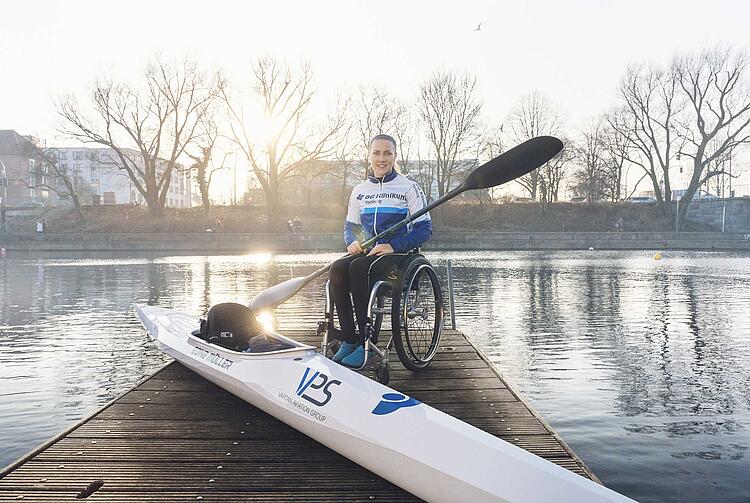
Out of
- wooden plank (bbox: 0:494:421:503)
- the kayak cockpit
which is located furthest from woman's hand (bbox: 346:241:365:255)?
wooden plank (bbox: 0:494:421:503)

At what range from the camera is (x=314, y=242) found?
39625 millimetres

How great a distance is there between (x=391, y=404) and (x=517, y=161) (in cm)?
259

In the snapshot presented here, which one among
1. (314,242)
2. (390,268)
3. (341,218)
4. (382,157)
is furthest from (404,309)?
(341,218)

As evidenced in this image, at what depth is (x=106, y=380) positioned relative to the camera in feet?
21.2

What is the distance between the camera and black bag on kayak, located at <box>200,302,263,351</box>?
4.68 m

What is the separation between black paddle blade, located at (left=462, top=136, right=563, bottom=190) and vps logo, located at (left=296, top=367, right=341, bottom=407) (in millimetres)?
2122

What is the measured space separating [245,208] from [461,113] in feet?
66.8

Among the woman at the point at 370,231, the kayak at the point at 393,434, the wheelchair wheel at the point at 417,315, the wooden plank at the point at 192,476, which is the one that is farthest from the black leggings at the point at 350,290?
the wooden plank at the point at 192,476

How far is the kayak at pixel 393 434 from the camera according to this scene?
2.46m

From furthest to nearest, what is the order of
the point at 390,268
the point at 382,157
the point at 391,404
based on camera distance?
1. the point at 382,157
2. the point at 390,268
3. the point at 391,404

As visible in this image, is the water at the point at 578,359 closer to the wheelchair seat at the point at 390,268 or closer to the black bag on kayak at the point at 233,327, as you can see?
the black bag on kayak at the point at 233,327

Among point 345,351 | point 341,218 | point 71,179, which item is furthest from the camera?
point 71,179

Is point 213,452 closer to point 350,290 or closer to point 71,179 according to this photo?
point 350,290

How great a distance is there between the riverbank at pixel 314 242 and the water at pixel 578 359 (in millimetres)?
22828
